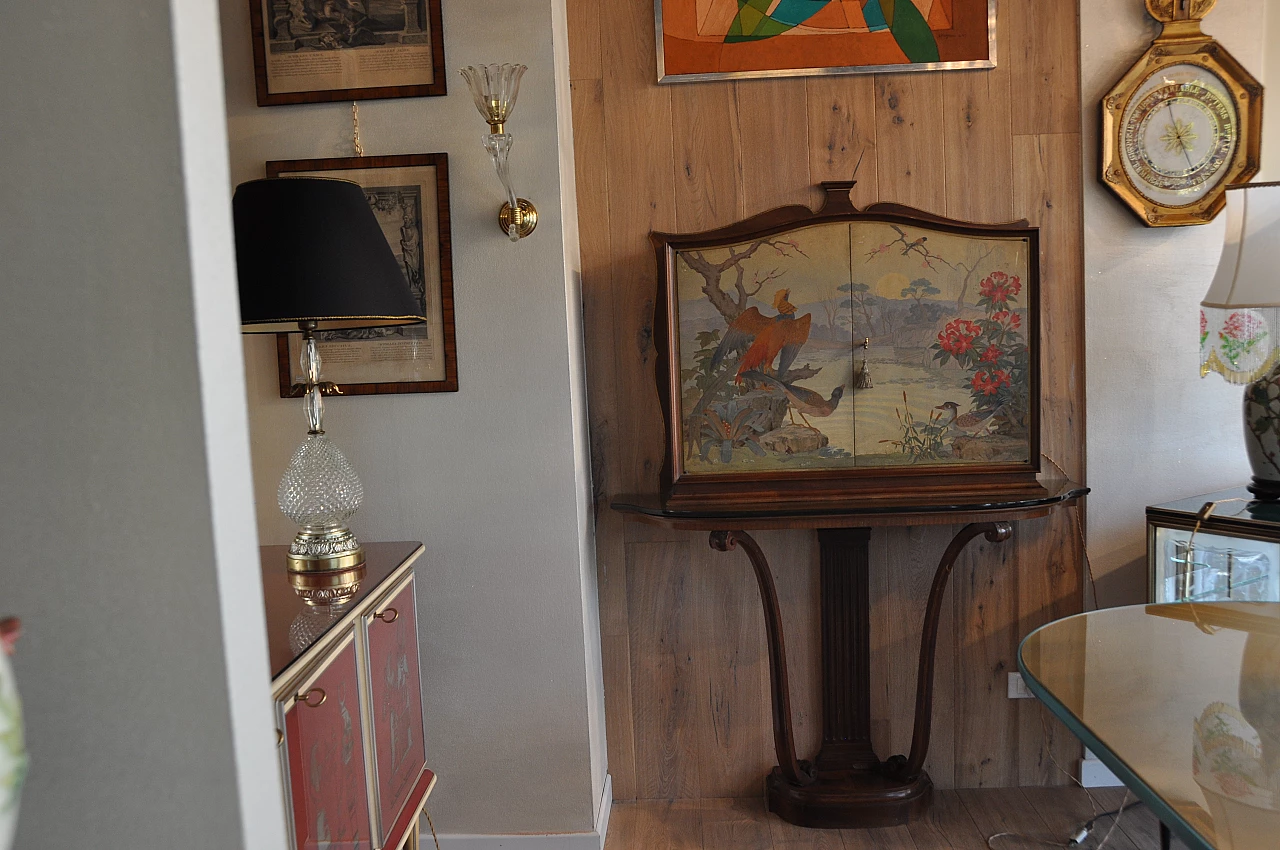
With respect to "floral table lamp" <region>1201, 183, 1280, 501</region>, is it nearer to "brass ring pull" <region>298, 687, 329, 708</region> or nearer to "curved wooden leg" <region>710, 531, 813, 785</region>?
"curved wooden leg" <region>710, 531, 813, 785</region>

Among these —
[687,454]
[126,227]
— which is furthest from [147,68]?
[687,454]

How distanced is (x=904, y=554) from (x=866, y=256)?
0.92 m

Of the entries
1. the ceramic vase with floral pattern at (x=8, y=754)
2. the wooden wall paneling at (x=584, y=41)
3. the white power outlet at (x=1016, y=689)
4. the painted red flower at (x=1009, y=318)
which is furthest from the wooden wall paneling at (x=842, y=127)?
the ceramic vase with floral pattern at (x=8, y=754)

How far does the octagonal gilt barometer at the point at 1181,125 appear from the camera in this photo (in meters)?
2.70

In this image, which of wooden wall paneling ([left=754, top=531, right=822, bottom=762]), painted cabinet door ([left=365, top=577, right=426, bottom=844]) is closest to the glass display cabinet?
wooden wall paneling ([left=754, top=531, right=822, bottom=762])

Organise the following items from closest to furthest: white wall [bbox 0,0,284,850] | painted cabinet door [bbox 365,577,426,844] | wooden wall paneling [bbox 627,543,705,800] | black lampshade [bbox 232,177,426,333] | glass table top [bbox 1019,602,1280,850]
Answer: white wall [bbox 0,0,284,850] < glass table top [bbox 1019,602,1280,850] < black lampshade [bbox 232,177,426,333] < painted cabinet door [bbox 365,577,426,844] < wooden wall paneling [bbox 627,543,705,800]

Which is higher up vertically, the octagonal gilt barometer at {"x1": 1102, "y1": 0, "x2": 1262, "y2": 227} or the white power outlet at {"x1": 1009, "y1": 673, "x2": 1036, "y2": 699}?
the octagonal gilt barometer at {"x1": 1102, "y1": 0, "x2": 1262, "y2": 227}

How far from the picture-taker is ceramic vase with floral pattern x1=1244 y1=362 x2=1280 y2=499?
2523mm

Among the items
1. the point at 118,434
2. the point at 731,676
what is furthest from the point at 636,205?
the point at 118,434

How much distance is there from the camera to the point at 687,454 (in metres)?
2.65

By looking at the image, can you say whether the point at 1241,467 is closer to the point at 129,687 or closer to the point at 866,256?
the point at 866,256

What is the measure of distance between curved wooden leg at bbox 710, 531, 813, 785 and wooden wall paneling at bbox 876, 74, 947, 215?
3.70ft

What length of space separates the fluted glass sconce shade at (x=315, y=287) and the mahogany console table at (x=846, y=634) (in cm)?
90

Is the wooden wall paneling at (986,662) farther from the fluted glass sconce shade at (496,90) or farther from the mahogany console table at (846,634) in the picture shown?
the fluted glass sconce shade at (496,90)
